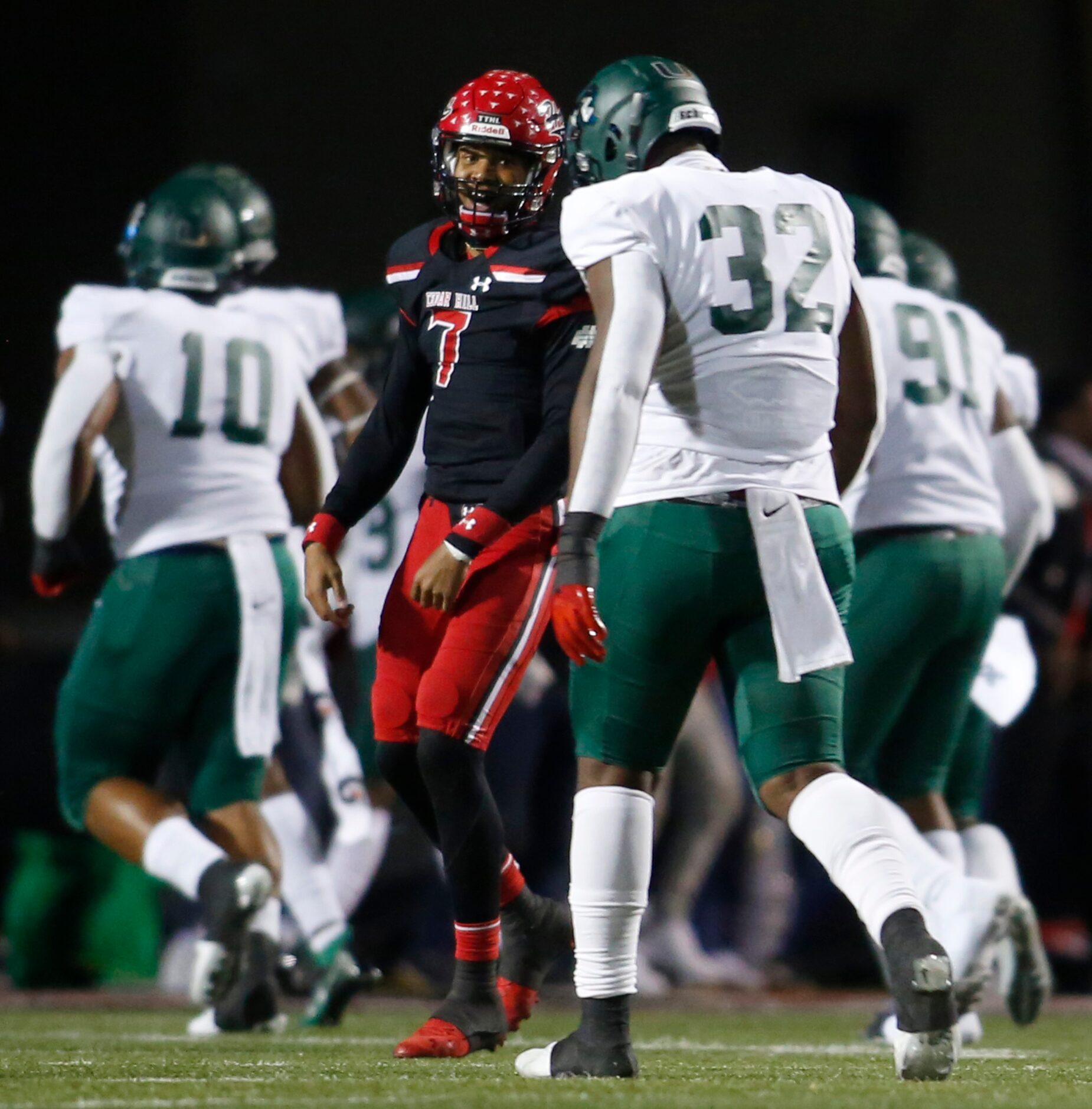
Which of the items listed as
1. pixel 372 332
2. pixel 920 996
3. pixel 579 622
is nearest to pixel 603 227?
pixel 579 622

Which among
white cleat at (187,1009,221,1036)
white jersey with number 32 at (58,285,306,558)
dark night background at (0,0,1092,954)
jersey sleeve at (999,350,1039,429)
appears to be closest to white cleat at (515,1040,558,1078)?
white cleat at (187,1009,221,1036)

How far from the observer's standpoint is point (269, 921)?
552 cm

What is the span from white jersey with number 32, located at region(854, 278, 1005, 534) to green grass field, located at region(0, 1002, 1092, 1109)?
1.22 m

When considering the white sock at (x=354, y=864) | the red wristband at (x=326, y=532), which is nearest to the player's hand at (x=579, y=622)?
the red wristband at (x=326, y=532)

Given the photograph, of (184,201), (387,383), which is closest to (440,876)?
(184,201)

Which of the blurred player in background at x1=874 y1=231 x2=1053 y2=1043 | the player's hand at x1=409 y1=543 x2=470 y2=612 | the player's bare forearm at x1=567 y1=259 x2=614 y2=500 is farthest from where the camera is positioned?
the blurred player in background at x1=874 y1=231 x2=1053 y2=1043

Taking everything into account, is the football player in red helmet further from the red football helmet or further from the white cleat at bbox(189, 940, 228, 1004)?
the white cleat at bbox(189, 940, 228, 1004)

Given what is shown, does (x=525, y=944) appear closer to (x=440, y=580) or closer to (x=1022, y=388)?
(x=440, y=580)

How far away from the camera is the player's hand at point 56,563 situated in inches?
220

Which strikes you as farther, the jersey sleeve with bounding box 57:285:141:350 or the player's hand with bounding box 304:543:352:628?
the jersey sleeve with bounding box 57:285:141:350

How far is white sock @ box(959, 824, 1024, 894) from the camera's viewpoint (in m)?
5.79

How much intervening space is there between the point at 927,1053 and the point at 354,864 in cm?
381

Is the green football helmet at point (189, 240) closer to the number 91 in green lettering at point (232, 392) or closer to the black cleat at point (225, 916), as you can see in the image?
the number 91 in green lettering at point (232, 392)

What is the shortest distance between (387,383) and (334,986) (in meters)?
1.74
